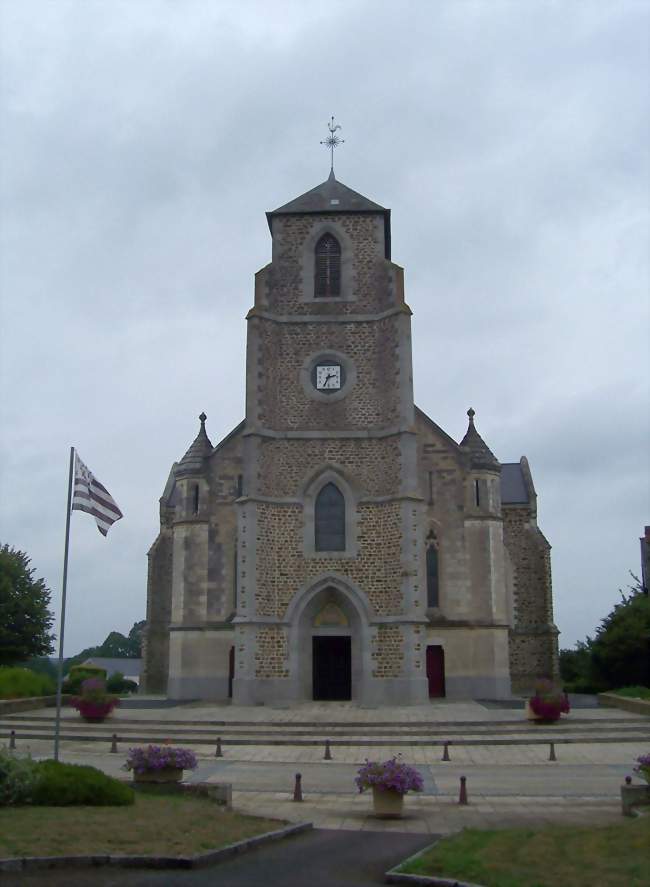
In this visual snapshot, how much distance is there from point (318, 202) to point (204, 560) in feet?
47.5

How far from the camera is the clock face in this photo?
3272 cm

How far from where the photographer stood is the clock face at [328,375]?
32.7 meters

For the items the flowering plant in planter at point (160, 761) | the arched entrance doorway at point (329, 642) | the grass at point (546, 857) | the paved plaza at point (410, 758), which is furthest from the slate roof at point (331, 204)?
the grass at point (546, 857)

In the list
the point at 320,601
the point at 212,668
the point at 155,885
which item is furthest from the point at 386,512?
the point at 155,885

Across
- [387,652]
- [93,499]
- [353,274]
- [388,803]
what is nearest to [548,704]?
[387,652]

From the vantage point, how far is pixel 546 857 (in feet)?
29.9

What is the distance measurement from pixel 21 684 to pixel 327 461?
12754mm

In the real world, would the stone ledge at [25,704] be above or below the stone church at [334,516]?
below

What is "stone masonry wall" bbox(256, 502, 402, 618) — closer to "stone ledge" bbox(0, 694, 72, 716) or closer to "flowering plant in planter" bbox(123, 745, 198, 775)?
"stone ledge" bbox(0, 694, 72, 716)

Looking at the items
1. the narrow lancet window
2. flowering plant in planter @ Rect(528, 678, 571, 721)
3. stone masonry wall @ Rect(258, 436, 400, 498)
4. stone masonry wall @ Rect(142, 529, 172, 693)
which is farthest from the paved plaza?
stone masonry wall @ Rect(258, 436, 400, 498)

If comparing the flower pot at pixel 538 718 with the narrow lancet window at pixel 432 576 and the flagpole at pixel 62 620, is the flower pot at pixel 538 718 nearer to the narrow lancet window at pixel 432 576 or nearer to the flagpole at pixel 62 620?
the narrow lancet window at pixel 432 576

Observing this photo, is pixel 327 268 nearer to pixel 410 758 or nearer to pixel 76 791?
pixel 410 758

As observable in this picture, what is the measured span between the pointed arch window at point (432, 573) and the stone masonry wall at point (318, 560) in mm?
3576

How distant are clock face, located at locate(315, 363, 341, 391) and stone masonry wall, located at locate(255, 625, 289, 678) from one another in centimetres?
887
